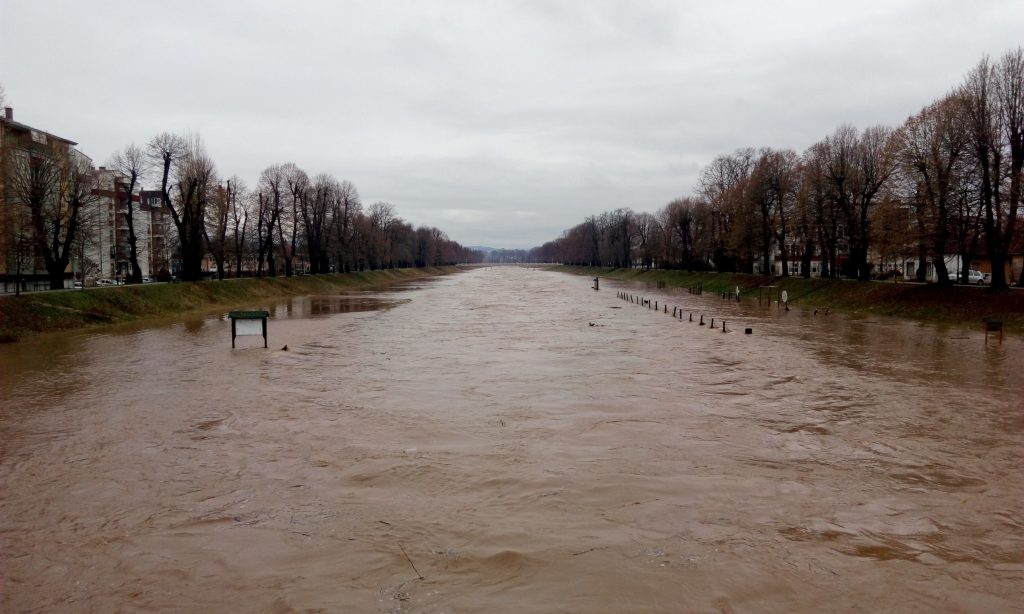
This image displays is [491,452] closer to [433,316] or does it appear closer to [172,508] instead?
[172,508]

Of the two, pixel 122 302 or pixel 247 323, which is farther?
pixel 122 302

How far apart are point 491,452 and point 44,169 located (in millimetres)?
47692

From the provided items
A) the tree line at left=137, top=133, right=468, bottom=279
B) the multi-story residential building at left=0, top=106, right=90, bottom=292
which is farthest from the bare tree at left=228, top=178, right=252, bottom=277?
the multi-story residential building at left=0, top=106, right=90, bottom=292

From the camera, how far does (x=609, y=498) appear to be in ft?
31.9

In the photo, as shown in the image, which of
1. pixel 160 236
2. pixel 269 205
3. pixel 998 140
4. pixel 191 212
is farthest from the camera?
pixel 160 236

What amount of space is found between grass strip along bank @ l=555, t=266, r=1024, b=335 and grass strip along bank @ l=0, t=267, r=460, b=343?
48939 millimetres

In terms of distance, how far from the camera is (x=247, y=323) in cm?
2880

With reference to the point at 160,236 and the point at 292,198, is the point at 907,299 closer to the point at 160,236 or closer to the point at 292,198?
the point at 292,198

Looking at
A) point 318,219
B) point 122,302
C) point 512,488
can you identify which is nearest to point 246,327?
point 122,302

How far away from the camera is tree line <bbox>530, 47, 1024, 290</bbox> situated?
37.7 metres

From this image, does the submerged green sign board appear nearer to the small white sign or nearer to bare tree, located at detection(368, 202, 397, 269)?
the small white sign

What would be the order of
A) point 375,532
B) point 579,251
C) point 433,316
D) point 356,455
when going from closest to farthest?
point 375,532
point 356,455
point 433,316
point 579,251

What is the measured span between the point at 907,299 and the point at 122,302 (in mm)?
52571

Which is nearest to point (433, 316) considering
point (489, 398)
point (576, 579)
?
point (489, 398)
